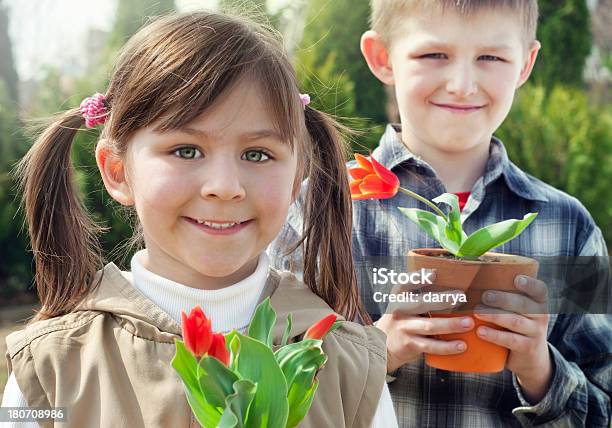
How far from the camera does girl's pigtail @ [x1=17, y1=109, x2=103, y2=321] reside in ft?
5.32

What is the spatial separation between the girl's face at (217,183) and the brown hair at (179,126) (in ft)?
0.10

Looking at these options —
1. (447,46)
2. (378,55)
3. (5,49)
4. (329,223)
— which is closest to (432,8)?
(447,46)

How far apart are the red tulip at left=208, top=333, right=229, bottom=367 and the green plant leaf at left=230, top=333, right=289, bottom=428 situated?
3 centimetres

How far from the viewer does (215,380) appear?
41.4 inches

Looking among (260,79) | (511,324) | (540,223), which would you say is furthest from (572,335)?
(260,79)

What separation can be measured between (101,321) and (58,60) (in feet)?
34.6

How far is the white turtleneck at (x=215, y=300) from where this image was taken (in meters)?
1.51

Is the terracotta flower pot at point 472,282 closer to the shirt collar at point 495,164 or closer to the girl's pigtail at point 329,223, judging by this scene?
the girl's pigtail at point 329,223

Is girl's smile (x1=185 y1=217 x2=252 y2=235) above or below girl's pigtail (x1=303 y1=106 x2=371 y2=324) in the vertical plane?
above

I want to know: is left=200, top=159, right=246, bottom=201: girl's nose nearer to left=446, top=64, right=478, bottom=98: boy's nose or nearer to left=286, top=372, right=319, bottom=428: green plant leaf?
left=286, top=372, right=319, bottom=428: green plant leaf

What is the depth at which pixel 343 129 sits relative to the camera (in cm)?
183

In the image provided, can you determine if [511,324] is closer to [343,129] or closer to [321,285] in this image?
[321,285]

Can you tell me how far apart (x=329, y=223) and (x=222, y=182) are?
1.54 feet

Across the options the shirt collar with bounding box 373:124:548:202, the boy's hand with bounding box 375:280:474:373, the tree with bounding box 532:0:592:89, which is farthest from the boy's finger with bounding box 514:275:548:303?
the tree with bounding box 532:0:592:89
